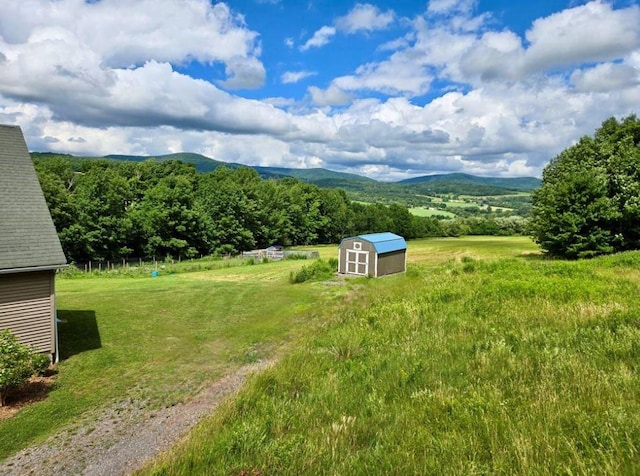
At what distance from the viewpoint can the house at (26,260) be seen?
35.0 ft

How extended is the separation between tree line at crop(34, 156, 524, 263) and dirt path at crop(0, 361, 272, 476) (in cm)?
4222

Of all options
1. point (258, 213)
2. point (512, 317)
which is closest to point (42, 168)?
point (258, 213)

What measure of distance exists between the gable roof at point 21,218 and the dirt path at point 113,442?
5.14 m

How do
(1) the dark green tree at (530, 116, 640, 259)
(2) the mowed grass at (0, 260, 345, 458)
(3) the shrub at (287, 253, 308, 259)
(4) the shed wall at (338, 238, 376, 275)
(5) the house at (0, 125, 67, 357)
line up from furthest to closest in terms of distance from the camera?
(3) the shrub at (287, 253, 308, 259) → (4) the shed wall at (338, 238, 376, 275) → (1) the dark green tree at (530, 116, 640, 259) → (5) the house at (0, 125, 67, 357) → (2) the mowed grass at (0, 260, 345, 458)

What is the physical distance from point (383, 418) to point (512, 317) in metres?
6.12

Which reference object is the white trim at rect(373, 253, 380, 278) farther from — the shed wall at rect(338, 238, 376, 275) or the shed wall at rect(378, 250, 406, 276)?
the shed wall at rect(378, 250, 406, 276)

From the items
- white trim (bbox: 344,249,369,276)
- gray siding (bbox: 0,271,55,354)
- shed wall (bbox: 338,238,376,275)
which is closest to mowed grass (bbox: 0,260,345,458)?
gray siding (bbox: 0,271,55,354)

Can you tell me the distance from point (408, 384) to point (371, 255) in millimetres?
24288

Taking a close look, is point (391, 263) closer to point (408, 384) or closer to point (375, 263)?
point (375, 263)

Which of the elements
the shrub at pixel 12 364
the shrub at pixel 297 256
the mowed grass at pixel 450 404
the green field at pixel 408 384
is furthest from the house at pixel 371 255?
the shrub at pixel 12 364

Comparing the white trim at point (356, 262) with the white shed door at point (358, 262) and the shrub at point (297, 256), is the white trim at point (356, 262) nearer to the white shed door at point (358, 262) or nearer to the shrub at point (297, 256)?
the white shed door at point (358, 262)

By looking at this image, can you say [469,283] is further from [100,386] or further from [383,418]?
[100,386]

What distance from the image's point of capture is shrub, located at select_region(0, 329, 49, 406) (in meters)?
8.62

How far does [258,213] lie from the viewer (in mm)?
67062
